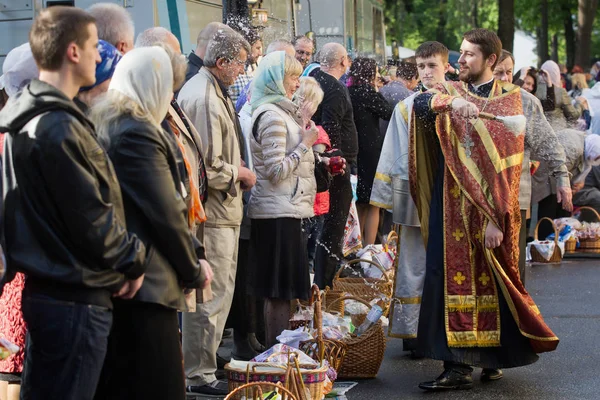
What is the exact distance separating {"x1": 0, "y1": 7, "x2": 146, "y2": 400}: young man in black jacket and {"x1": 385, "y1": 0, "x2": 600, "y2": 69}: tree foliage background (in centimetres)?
2740

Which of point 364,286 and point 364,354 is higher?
point 364,286

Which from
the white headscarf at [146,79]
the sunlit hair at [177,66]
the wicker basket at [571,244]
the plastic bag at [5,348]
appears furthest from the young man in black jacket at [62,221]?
the wicker basket at [571,244]

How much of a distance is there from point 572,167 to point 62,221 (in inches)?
402

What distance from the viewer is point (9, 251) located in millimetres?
3766

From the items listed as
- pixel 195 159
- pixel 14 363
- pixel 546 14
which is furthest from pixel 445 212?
pixel 546 14

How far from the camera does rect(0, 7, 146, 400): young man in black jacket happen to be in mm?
3633

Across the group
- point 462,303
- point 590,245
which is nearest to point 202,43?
point 462,303

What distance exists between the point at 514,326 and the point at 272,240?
60.6 inches

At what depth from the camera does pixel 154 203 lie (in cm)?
392

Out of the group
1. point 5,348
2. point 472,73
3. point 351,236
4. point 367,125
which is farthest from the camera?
point 367,125

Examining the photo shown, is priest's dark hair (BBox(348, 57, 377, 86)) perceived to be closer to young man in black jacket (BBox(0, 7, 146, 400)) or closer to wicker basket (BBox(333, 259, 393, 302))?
wicker basket (BBox(333, 259, 393, 302))

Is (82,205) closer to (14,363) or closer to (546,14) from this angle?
(14,363)

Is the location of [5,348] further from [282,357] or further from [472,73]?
[472,73]

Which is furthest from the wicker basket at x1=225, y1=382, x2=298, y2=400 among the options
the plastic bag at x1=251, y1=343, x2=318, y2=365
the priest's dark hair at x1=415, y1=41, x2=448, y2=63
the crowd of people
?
the priest's dark hair at x1=415, y1=41, x2=448, y2=63
